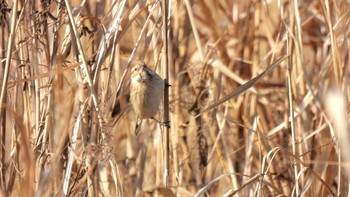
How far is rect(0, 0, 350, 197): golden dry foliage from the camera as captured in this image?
1.65 m

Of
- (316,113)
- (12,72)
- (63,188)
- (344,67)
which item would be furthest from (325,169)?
(12,72)

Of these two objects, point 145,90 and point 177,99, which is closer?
point 145,90

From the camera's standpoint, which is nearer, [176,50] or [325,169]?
[325,169]

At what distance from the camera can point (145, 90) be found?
6.79ft

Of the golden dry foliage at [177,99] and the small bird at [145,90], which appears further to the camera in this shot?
the small bird at [145,90]

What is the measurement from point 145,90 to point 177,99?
0.60 m

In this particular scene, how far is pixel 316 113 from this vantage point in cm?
258

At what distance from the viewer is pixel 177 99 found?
267 centimetres

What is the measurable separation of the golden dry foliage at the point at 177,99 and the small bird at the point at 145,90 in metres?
0.07

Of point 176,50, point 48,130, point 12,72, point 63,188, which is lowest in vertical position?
point 63,188

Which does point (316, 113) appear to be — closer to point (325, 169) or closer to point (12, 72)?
point (325, 169)

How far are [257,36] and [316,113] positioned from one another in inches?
18.0

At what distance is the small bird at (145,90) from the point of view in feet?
6.48

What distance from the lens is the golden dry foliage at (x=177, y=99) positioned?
64.9 inches
